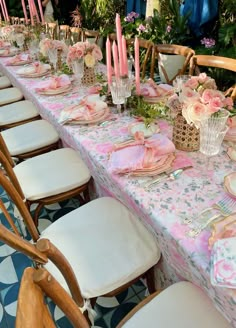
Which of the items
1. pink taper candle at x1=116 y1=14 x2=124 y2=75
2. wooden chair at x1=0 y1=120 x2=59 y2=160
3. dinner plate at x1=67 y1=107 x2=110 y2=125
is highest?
pink taper candle at x1=116 y1=14 x2=124 y2=75

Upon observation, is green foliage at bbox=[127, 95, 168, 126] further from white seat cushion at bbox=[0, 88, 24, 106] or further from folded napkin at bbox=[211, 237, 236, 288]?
white seat cushion at bbox=[0, 88, 24, 106]

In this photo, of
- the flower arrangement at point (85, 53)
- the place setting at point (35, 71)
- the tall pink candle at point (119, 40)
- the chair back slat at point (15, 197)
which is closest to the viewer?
the chair back slat at point (15, 197)

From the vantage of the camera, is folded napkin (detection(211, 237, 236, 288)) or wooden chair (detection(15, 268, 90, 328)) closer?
wooden chair (detection(15, 268, 90, 328))

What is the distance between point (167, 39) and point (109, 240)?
10.9 ft

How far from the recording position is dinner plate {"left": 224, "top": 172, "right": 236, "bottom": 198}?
0.86 meters

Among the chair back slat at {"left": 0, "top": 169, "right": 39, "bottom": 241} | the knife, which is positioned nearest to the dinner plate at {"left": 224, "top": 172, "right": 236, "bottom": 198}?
the knife

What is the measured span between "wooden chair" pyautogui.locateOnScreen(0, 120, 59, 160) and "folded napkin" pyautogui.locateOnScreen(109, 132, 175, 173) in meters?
0.78

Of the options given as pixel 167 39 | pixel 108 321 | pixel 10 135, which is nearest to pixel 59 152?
pixel 10 135

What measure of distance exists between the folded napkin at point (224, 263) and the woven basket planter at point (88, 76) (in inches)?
53.5

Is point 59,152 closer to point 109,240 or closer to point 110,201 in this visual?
point 110,201

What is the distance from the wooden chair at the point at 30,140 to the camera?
5.61 feet

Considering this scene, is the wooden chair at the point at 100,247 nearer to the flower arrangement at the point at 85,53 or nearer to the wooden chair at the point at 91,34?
the flower arrangement at the point at 85,53

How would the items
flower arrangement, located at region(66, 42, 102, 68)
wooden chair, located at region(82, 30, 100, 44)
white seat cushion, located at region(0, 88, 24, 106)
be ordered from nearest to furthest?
flower arrangement, located at region(66, 42, 102, 68)
white seat cushion, located at region(0, 88, 24, 106)
wooden chair, located at region(82, 30, 100, 44)

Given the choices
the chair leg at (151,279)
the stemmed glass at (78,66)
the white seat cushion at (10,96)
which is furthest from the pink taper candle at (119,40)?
the white seat cushion at (10,96)
